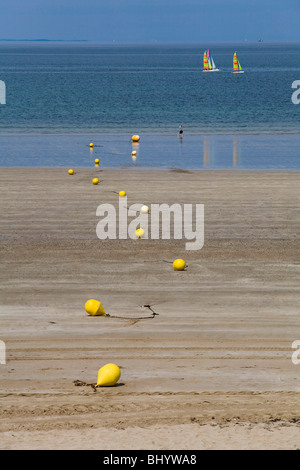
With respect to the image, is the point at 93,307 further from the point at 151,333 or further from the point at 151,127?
the point at 151,127

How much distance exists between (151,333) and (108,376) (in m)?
2.05

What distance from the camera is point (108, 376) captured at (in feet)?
A: 29.6

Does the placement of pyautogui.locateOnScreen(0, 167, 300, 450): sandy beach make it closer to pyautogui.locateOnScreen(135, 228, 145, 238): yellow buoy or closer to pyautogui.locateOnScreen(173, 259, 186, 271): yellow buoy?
pyautogui.locateOnScreen(173, 259, 186, 271): yellow buoy

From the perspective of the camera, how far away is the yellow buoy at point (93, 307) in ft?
38.2

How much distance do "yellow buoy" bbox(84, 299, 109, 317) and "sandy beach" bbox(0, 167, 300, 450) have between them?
0.14m

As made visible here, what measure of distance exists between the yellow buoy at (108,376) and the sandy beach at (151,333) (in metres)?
0.10

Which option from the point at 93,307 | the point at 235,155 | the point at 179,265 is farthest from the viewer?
the point at 235,155

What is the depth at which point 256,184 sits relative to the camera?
24078 millimetres

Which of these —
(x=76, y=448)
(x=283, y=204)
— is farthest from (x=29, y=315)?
(x=283, y=204)

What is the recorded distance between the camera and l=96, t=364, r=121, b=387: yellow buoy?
9023mm

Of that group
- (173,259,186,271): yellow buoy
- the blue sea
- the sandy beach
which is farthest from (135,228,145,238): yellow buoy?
the blue sea

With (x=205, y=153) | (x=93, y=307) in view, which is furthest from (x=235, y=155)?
(x=93, y=307)

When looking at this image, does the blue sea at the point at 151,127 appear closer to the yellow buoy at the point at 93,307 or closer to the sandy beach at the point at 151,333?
the sandy beach at the point at 151,333

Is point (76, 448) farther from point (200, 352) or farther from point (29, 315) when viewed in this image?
point (29, 315)
